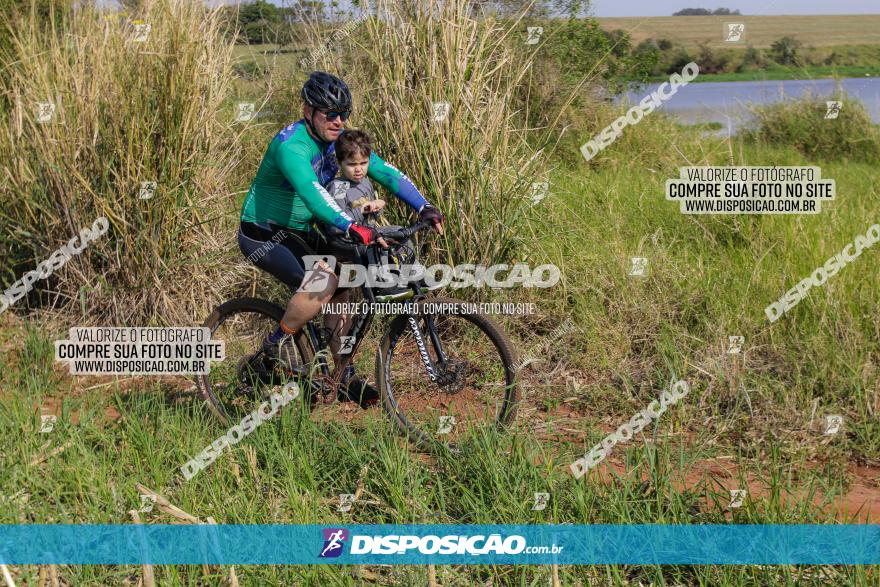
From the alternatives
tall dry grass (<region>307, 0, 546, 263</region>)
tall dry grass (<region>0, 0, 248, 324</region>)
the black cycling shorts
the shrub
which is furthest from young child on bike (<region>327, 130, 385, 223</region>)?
the shrub

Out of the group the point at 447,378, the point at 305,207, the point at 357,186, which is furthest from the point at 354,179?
the point at 447,378

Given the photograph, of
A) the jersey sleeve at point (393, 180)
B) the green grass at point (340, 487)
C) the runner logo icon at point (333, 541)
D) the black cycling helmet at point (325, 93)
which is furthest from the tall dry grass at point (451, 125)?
the runner logo icon at point (333, 541)

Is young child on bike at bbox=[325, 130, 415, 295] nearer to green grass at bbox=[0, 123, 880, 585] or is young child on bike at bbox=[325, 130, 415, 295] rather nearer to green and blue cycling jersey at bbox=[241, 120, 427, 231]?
green and blue cycling jersey at bbox=[241, 120, 427, 231]

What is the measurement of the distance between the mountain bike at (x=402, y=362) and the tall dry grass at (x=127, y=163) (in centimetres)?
99

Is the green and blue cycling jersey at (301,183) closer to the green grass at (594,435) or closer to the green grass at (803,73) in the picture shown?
the green grass at (594,435)

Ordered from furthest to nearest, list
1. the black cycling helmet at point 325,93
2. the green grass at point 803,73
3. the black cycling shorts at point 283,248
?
the green grass at point 803,73 < the black cycling shorts at point 283,248 < the black cycling helmet at point 325,93

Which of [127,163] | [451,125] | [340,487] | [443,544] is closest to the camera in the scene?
[443,544]

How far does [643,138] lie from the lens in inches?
442

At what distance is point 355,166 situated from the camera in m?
4.85

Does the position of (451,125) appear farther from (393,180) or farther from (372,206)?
(372,206)

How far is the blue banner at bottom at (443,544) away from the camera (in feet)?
11.4

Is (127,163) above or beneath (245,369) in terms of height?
above

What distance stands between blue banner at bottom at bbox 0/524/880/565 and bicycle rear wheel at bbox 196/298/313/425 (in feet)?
3.75

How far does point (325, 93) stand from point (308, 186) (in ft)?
1.79
